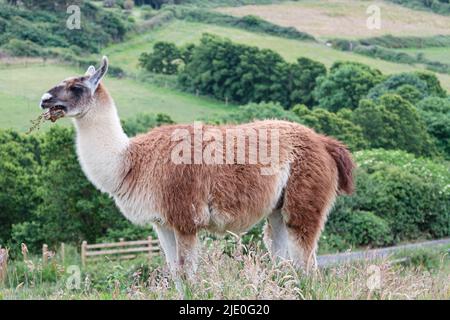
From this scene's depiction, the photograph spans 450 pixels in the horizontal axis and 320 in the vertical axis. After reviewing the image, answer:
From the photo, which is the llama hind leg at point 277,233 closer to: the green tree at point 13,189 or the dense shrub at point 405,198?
the dense shrub at point 405,198

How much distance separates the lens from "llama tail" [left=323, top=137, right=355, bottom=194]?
350 inches

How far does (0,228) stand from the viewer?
3094 cm

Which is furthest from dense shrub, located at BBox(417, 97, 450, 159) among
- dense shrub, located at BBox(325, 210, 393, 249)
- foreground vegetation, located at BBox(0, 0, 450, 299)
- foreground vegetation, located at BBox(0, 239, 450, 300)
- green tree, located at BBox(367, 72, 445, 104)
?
foreground vegetation, located at BBox(0, 239, 450, 300)

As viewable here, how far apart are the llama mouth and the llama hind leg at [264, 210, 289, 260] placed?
2.34 m

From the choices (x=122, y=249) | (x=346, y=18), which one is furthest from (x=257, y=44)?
(x=122, y=249)

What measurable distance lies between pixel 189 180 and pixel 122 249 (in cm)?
1810

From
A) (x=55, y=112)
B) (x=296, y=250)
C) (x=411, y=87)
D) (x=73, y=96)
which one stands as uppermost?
(x=73, y=96)

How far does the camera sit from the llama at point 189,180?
8062mm

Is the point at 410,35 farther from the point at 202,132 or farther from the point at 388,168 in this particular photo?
the point at 202,132

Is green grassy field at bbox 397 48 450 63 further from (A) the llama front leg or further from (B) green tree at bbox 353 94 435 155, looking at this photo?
(A) the llama front leg

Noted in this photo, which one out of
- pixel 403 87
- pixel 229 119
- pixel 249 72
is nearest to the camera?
pixel 229 119

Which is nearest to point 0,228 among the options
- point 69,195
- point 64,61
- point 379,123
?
point 69,195

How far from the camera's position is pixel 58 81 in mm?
35406

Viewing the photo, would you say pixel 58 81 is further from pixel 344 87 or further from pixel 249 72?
pixel 344 87
